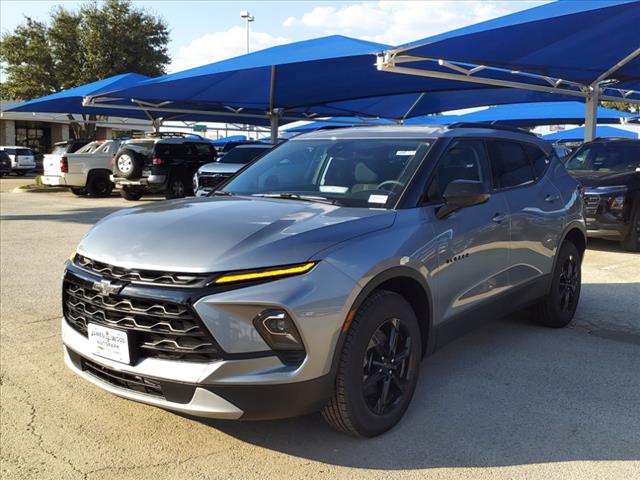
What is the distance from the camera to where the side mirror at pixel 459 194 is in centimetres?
356

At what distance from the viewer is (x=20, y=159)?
107 ft

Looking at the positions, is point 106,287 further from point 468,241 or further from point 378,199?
point 468,241

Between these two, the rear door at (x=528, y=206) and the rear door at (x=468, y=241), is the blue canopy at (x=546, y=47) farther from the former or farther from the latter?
the rear door at (x=468, y=241)

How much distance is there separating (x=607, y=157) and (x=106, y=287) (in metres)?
9.89

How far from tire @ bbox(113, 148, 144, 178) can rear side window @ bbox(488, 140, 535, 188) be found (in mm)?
13729

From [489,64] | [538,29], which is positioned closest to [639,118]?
[489,64]

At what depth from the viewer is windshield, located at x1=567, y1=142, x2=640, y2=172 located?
10086 mm

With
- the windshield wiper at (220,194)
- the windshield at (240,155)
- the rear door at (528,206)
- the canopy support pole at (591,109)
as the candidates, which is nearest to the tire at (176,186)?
the windshield at (240,155)

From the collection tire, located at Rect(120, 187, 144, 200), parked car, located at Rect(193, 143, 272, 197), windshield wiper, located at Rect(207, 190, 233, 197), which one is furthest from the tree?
windshield wiper, located at Rect(207, 190, 233, 197)

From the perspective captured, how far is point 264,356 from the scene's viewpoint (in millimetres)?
2703

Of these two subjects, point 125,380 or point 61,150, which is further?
point 61,150

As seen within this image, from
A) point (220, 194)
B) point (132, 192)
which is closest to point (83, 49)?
point (132, 192)

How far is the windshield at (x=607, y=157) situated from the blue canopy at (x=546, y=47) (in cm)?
154

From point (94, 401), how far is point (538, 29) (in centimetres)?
753
